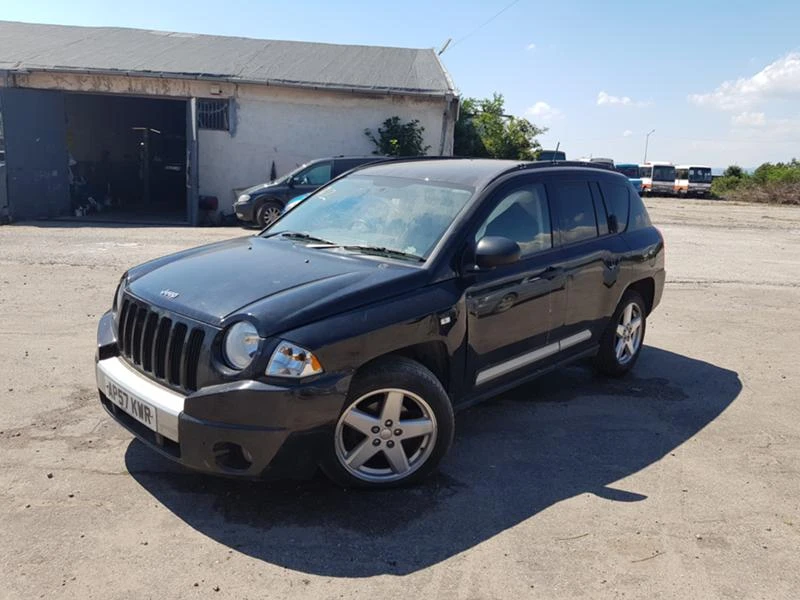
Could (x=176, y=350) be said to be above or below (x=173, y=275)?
below

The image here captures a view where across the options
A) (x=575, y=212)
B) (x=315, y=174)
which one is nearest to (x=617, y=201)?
(x=575, y=212)

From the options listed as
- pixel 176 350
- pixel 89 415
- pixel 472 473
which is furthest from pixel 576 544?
pixel 89 415

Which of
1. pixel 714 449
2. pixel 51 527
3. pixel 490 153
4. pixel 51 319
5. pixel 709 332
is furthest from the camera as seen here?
pixel 490 153

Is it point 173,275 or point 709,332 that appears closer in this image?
point 173,275

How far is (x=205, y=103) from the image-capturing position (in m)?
17.8

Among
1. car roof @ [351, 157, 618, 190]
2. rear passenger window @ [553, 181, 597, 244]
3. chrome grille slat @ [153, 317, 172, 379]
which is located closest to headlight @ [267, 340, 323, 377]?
chrome grille slat @ [153, 317, 172, 379]

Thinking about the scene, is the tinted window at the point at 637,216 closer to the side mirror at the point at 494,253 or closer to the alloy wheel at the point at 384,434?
the side mirror at the point at 494,253

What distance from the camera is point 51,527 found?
329 cm

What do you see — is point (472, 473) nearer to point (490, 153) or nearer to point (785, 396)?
point (785, 396)

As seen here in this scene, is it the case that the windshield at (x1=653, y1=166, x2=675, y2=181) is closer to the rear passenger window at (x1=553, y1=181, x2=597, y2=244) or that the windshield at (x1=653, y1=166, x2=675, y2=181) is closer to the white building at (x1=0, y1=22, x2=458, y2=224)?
the white building at (x1=0, y1=22, x2=458, y2=224)

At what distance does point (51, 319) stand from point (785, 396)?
22.5 ft

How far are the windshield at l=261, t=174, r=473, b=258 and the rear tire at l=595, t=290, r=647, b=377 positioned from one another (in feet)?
6.67

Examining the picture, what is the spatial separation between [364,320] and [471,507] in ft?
3.77

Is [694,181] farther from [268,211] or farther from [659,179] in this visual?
[268,211]
